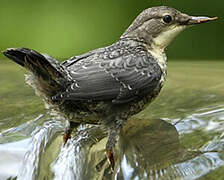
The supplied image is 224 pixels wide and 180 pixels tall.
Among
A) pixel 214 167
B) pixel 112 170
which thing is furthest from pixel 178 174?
pixel 112 170

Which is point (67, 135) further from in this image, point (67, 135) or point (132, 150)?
point (132, 150)

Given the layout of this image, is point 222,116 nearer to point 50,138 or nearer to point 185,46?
point 50,138

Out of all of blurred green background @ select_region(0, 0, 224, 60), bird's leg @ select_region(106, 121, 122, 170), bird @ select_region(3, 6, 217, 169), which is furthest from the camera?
blurred green background @ select_region(0, 0, 224, 60)

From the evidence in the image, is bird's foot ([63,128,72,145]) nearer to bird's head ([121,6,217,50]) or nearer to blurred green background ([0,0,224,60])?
bird's head ([121,6,217,50])

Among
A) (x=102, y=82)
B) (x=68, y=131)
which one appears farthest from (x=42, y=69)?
(x=68, y=131)

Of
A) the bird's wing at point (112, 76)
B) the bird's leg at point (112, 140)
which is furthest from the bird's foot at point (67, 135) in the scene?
the bird's wing at point (112, 76)

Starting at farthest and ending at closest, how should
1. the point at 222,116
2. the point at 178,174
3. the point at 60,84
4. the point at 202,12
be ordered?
the point at 202,12
the point at 222,116
the point at 60,84
the point at 178,174

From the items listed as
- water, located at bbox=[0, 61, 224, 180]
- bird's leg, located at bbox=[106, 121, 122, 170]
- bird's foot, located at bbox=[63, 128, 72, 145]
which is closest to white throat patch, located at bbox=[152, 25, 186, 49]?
water, located at bbox=[0, 61, 224, 180]
